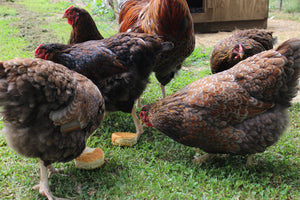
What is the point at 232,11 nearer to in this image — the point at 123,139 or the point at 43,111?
the point at 123,139

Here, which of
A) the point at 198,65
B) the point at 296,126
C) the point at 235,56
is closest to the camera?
the point at 296,126

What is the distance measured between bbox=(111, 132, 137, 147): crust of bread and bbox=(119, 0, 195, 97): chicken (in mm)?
1290

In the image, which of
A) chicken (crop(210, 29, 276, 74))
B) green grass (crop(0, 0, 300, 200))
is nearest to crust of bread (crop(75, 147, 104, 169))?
green grass (crop(0, 0, 300, 200))

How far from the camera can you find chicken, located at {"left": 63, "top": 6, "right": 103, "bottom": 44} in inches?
186

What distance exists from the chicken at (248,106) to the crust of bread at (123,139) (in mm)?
935

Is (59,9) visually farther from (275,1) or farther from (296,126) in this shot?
(296,126)

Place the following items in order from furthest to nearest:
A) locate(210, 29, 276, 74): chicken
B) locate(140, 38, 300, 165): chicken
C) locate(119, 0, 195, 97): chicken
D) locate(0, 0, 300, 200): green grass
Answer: locate(210, 29, 276, 74): chicken
locate(119, 0, 195, 97): chicken
locate(140, 38, 300, 165): chicken
locate(0, 0, 300, 200): green grass

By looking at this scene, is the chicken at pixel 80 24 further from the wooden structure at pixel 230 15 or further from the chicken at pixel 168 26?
the wooden structure at pixel 230 15

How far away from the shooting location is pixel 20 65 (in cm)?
227

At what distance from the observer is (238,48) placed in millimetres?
4543

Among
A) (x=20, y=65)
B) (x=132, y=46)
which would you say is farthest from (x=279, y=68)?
(x=20, y=65)

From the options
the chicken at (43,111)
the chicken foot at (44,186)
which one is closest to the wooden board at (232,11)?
the chicken at (43,111)

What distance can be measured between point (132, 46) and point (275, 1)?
40.0ft

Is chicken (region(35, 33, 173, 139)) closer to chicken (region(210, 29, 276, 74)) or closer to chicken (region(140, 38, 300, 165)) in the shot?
chicken (region(140, 38, 300, 165))
